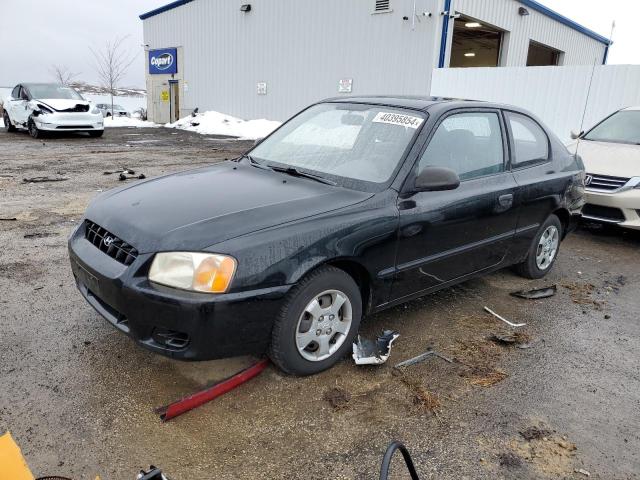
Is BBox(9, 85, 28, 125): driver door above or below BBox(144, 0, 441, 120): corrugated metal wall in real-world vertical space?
below

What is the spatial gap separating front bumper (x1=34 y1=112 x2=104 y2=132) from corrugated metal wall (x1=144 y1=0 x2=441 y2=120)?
8050 millimetres

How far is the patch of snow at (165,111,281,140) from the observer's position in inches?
818

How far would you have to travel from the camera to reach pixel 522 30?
1862 centimetres

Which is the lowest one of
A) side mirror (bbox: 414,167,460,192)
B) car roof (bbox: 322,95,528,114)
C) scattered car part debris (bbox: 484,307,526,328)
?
scattered car part debris (bbox: 484,307,526,328)

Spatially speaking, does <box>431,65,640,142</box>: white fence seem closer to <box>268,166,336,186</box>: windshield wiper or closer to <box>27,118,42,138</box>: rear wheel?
<box>268,166,336,186</box>: windshield wiper

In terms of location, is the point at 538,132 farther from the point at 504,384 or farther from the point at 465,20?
the point at 465,20

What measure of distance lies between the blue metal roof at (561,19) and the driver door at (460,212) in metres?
17.0

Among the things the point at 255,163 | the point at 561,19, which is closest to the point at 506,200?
the point at 255,163

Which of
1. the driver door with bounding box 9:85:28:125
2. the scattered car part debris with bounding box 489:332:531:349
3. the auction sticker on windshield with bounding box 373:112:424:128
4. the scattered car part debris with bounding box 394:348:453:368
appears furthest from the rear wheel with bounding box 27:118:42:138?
the scattered car part debris with bounding box 489:332:531:349

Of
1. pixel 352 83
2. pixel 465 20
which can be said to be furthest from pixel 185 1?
pixel 465 20

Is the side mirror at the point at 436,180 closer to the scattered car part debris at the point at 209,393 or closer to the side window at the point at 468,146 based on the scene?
the side window at the point at 468,146

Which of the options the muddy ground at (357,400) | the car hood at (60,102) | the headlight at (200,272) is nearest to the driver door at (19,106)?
the car hood at (60,102)

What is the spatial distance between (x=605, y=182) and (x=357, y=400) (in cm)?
471

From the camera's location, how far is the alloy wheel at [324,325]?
276 cm
